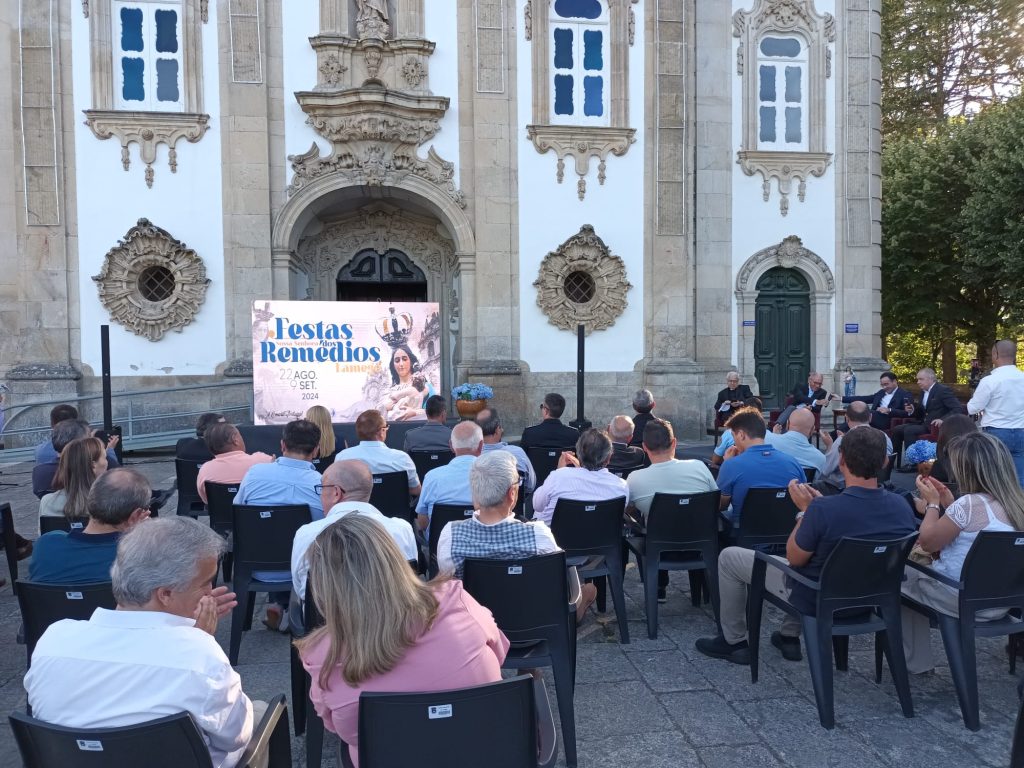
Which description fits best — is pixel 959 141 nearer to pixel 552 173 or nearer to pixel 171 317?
pixel 552 173

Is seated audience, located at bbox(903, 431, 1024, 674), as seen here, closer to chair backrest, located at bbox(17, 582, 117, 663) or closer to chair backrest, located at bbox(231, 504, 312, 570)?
chair backrest, located at bbox(231, 504, 312, 570)

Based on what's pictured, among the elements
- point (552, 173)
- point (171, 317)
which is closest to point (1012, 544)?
point (552, 173)

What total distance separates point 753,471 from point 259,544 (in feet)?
9.82

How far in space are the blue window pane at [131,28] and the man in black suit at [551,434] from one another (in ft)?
32.6

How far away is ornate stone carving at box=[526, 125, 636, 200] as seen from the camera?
1366 cm

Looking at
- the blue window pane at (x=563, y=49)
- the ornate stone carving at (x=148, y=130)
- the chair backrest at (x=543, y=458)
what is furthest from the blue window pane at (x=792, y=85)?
the chair backrest at (x=543, y=458)

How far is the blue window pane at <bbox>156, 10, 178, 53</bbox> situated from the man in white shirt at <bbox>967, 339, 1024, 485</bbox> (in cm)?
1237

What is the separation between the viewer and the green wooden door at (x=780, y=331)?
1503 centimetres

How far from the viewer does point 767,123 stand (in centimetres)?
1477

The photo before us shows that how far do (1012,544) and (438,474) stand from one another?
9.88 feet

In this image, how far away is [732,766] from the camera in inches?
129

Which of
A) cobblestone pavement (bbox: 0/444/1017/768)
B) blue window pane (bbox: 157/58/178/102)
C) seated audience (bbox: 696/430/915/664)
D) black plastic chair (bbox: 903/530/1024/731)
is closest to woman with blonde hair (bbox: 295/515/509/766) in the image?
cobblestone pavement (bbox: 0/444/1017/768)

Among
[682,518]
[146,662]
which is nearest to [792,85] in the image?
[682,518]

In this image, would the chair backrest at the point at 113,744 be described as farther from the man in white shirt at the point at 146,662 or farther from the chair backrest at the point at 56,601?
the chair backrest at the point at 56,601
